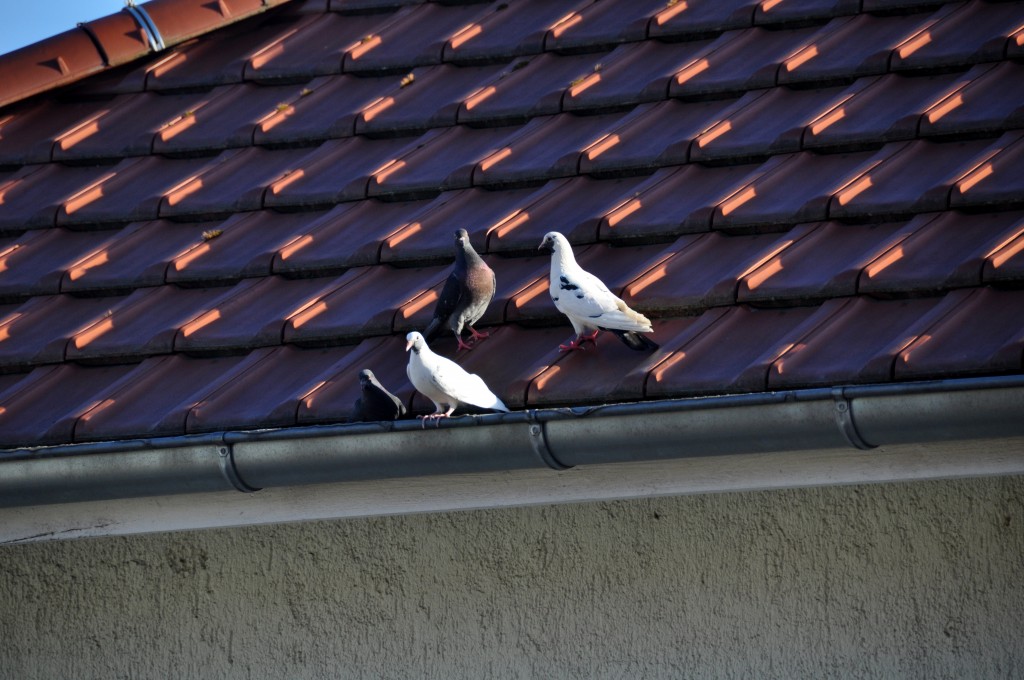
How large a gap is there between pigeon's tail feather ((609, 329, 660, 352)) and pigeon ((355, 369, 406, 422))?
1.94 ft

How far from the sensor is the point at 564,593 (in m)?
3.87

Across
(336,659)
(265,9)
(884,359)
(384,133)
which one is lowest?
(336,659)

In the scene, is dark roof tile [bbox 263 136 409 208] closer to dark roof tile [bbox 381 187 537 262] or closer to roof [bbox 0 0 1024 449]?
roof [bbox 0 0 1024 449]

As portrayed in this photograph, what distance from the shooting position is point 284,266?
15.5 feet

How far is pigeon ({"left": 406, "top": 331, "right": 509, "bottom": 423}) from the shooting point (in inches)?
146

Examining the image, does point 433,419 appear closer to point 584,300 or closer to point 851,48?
point 584,300

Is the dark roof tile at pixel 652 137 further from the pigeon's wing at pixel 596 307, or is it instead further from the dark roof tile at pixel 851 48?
the pigeon's wing at pixel 596 307

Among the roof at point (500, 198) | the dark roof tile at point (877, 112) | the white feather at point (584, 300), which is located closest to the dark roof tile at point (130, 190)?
the roof at point (500, 198)

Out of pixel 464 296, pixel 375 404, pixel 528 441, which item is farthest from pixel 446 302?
pixel 528 441

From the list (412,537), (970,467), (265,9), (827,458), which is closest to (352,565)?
(412,537)

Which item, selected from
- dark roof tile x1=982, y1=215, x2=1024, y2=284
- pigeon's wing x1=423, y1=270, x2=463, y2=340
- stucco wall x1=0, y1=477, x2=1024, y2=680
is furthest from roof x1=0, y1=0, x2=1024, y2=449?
stucco wall x1=0, y1=477, x2=1024, y2=680

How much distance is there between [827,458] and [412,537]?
1.20 meters

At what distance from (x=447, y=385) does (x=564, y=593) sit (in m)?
0.63

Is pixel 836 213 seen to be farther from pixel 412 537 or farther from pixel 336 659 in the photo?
pixel 336 659
